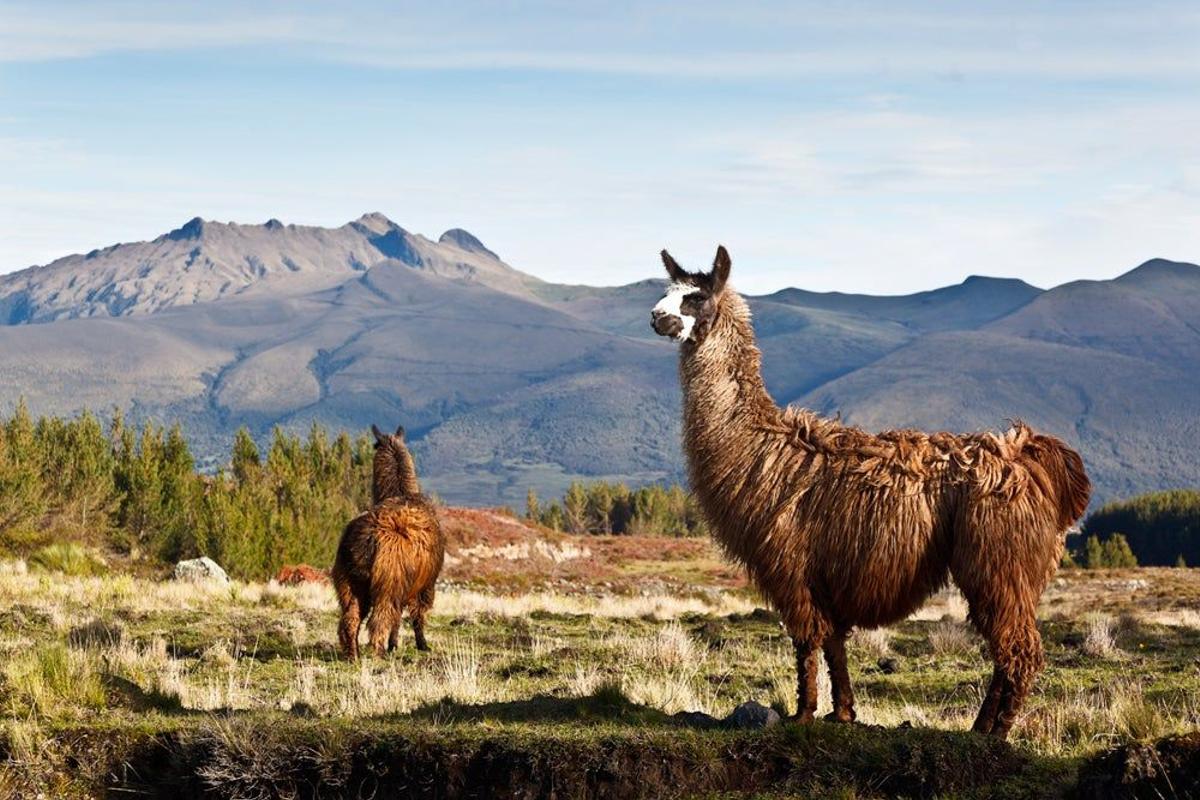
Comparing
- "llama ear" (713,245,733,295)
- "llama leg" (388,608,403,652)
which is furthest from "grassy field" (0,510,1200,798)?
"llama ear" (713,245,733,295)

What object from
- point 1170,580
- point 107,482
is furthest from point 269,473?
point 1170,580

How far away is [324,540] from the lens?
6372 cm

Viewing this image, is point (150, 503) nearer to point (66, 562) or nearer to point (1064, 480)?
point (66, 562)

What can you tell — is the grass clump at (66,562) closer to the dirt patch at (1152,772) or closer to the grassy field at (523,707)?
the grassy field at (523,707)

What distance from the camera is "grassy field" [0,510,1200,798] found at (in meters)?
9.67

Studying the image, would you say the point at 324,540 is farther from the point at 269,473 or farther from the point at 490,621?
the point at 490,621

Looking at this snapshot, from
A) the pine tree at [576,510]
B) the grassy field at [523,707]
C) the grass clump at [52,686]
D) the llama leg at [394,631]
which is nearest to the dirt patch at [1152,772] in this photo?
the grassy field at [523,707]

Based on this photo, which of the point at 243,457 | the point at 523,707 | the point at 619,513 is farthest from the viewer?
the point at 619,513

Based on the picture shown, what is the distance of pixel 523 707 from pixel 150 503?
165ft

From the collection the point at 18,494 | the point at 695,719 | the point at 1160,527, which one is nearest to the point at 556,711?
the point at 695,719

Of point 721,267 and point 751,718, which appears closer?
point 751,718

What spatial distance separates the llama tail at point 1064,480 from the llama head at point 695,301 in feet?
9.31

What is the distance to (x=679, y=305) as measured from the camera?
12492 mm

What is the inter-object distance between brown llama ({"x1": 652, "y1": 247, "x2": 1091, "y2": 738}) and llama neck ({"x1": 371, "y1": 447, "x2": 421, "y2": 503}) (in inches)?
385
